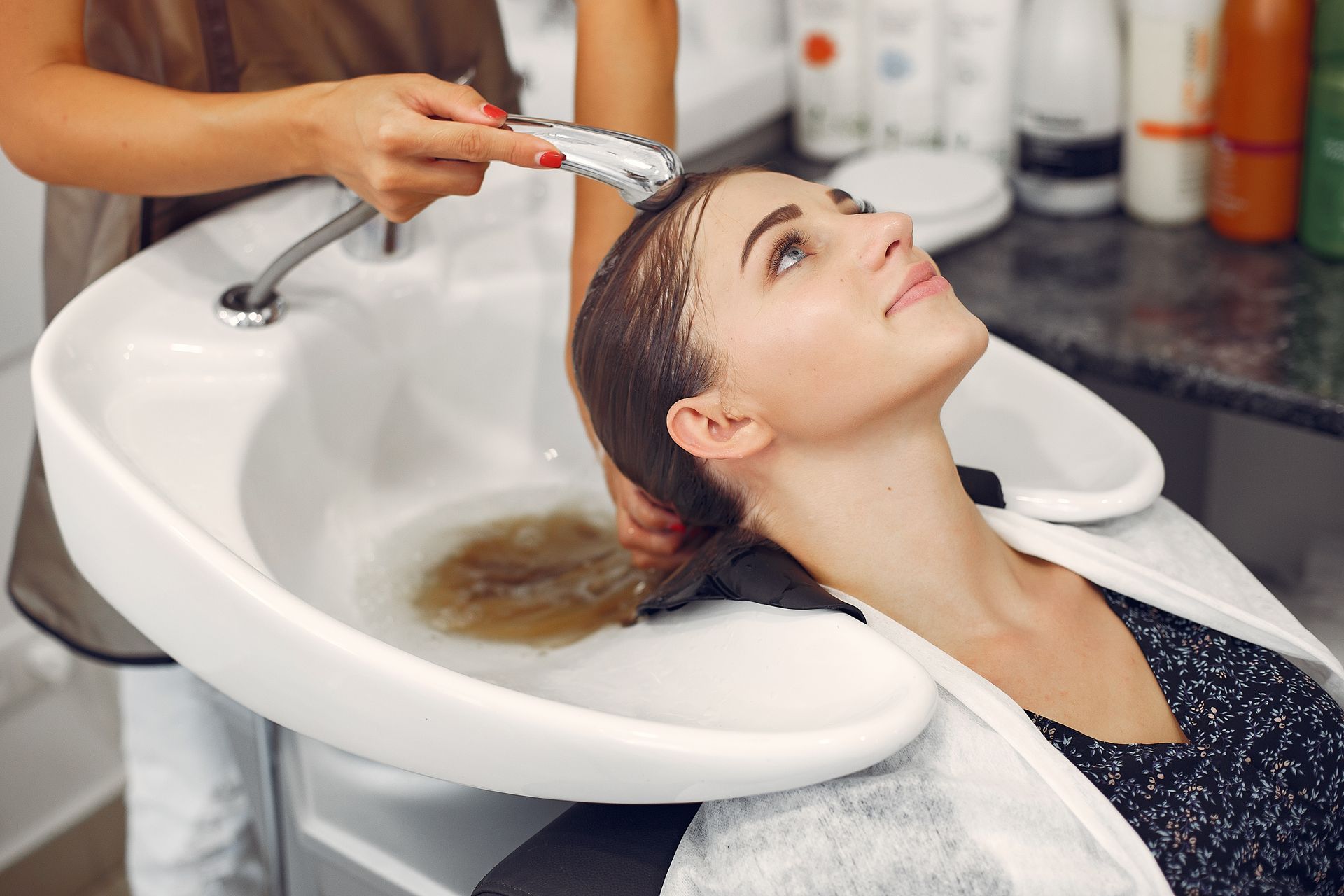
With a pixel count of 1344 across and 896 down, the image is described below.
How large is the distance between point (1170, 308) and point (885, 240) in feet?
2.30

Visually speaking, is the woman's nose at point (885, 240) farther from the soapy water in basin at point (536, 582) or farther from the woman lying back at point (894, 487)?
the soapy water in basin at point (536, 582)

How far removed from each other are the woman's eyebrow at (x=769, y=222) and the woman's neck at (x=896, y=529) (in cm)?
15

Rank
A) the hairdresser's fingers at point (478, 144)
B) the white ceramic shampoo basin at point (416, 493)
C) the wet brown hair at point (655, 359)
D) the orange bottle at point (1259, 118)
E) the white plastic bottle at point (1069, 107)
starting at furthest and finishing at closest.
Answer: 1. the white plastic bottle at point (1069, 107)
2. the orange bottle at point (1259, 118)
3. the wet brown hair at point (655, 359)
4. the hairdresser's fingers at point (478, 144)
5. the white ceramic shampoo basin at point (416, 493)

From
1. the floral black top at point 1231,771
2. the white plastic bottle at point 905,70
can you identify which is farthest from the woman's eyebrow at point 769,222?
the white plastic bottle at point 905,70

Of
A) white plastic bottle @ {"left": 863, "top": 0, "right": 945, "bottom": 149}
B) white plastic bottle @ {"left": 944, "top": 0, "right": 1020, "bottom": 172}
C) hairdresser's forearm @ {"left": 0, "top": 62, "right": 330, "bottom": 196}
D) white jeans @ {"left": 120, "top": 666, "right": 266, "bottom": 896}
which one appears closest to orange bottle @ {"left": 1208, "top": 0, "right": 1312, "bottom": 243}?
white plastic bottle @ {"left": 944, "top": 0, "right": 1020, "bottom": 172}

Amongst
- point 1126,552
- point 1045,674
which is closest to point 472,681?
point 1045,674

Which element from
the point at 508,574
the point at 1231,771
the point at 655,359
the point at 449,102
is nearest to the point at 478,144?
the point at 449,102

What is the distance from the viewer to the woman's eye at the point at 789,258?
3.09ft

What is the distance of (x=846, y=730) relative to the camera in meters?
0.74

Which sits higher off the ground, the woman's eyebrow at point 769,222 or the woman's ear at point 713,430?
the woman's eyebrow at point 769,222

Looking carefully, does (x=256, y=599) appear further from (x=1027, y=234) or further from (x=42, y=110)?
(x=1027, y=234)

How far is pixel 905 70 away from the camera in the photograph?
1736 mm

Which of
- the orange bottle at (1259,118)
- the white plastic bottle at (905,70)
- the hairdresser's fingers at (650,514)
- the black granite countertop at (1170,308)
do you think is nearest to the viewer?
the hairdresser's fingers at (650,514)

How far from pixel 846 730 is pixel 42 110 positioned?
2.59 ft
